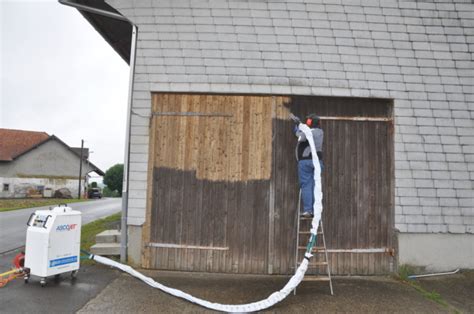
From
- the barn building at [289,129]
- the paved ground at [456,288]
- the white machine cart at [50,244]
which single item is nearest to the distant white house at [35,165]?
the white machine cart at [50,244]

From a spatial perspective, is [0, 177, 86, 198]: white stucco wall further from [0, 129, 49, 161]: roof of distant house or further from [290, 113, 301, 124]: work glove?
[290, 113, 301, 124]: work glove

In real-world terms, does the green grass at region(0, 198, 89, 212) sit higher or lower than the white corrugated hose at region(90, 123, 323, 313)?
lower

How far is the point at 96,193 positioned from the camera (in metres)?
43.3

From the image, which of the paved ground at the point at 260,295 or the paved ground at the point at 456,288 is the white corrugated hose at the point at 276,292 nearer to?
the paved ground at the point at 260,295

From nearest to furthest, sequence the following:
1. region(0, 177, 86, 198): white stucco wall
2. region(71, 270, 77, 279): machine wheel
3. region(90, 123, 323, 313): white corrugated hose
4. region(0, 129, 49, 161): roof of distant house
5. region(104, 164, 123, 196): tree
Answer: region(90, 123, 323, 313): white corrugated hose, region(71, 270, 77, 279): machine wheel, region(0, 177, 86, 198): white stucco wall, region(0, 129, 49, 161): roof of distant house, region(104, 164, 123, 196): tree

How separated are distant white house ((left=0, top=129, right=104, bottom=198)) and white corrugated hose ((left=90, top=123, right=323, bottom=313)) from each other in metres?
34.7

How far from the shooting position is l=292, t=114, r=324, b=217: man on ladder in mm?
5312

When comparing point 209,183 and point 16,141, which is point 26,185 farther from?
point 209,183

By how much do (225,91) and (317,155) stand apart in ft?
6.65

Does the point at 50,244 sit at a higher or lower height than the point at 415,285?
higher

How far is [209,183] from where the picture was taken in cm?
587

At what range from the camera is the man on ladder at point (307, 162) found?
209 inches

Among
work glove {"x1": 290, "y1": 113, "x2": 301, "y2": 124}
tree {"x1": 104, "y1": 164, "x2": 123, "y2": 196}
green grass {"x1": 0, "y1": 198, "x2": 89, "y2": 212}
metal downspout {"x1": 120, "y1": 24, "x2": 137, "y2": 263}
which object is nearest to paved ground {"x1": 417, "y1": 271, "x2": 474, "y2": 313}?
work glove {"x1": 290, "y1": 113, "x2": 301, "y2": 124}

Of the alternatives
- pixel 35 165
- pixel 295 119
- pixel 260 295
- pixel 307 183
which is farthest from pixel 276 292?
pixel 35 165
